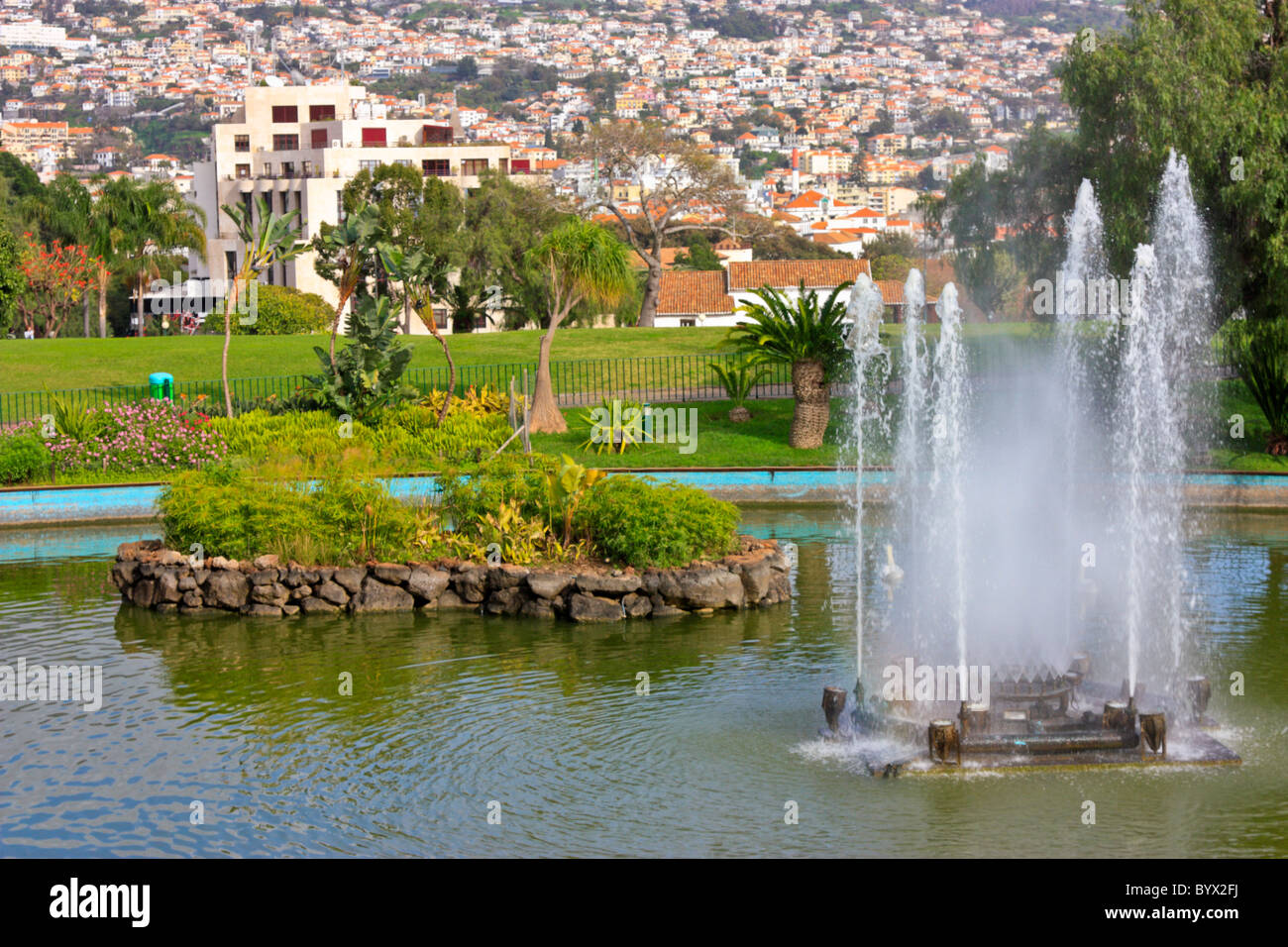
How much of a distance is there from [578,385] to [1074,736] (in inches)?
943

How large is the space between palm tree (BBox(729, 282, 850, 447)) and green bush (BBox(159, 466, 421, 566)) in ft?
33.7

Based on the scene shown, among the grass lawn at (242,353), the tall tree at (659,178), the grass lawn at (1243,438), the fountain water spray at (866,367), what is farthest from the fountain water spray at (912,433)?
the tall tree at (659,178)

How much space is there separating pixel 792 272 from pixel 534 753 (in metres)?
67.9

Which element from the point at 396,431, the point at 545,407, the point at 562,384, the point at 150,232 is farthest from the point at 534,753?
the point at 150,232

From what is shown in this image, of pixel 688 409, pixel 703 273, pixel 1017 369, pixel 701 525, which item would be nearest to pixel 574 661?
pixel 701 525

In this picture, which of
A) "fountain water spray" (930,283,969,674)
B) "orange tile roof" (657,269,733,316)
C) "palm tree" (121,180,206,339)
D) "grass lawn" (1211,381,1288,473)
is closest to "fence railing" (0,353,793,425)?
"grass lawn" (1211,381,1288,473)

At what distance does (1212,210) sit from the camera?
24969 mm

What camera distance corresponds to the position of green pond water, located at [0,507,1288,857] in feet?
30.3

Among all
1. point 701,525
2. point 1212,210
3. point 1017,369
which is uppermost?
point 1212,210

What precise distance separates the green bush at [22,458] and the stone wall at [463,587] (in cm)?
850

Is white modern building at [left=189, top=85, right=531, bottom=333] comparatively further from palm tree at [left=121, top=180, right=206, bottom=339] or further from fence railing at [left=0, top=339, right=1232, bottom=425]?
fence railing at [left=0, top=339, right=1232, bottom=425]

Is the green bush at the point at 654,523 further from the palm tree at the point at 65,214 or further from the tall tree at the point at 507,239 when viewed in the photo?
the palm tree at the point at 65,214

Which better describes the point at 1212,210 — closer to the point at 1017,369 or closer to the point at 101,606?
the point at 1017,369

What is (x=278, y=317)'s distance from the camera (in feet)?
173
